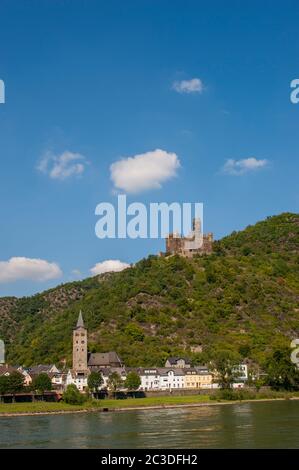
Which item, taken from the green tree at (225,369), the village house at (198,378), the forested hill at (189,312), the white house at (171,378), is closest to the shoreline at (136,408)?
the green tree at (225,369)

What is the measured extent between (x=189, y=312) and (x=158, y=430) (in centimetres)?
8972

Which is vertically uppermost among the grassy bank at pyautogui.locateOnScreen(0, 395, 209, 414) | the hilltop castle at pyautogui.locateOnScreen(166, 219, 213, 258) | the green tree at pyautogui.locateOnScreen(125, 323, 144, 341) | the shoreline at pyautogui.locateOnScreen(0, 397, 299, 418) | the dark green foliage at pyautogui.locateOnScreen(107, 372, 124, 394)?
the hilltop castle at pyautogui.locateOnScreen(166, 219, 213, 258)

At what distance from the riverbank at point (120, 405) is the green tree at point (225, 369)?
3.73 m

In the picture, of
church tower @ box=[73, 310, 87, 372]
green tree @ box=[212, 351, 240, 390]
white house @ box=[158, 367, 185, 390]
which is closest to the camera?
green tree @ box=[212, 351, 240, 390]

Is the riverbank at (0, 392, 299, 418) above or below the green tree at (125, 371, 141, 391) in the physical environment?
below

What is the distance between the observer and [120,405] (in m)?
83.1

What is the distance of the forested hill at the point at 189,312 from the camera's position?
419 ft

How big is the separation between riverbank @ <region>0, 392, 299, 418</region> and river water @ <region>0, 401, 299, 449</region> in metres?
4.52

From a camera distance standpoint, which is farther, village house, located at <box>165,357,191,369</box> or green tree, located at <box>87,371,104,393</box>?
village house, located at <box>165,357,191,369</box>

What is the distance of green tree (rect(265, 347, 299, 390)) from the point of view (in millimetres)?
101338

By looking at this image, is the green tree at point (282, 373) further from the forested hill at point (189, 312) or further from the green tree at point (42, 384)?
Answer: the green tree at point (42, 384)

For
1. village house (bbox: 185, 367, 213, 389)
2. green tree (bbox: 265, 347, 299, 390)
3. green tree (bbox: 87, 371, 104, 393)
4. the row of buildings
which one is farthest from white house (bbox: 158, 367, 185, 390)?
green tree (bbox: 87, 371, 104, 393)

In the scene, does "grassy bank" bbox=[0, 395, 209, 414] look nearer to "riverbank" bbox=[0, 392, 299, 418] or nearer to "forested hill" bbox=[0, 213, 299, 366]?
"riverbank" bbox=[0, 392, 299, 418]

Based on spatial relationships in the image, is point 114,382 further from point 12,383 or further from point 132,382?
point 12,383
